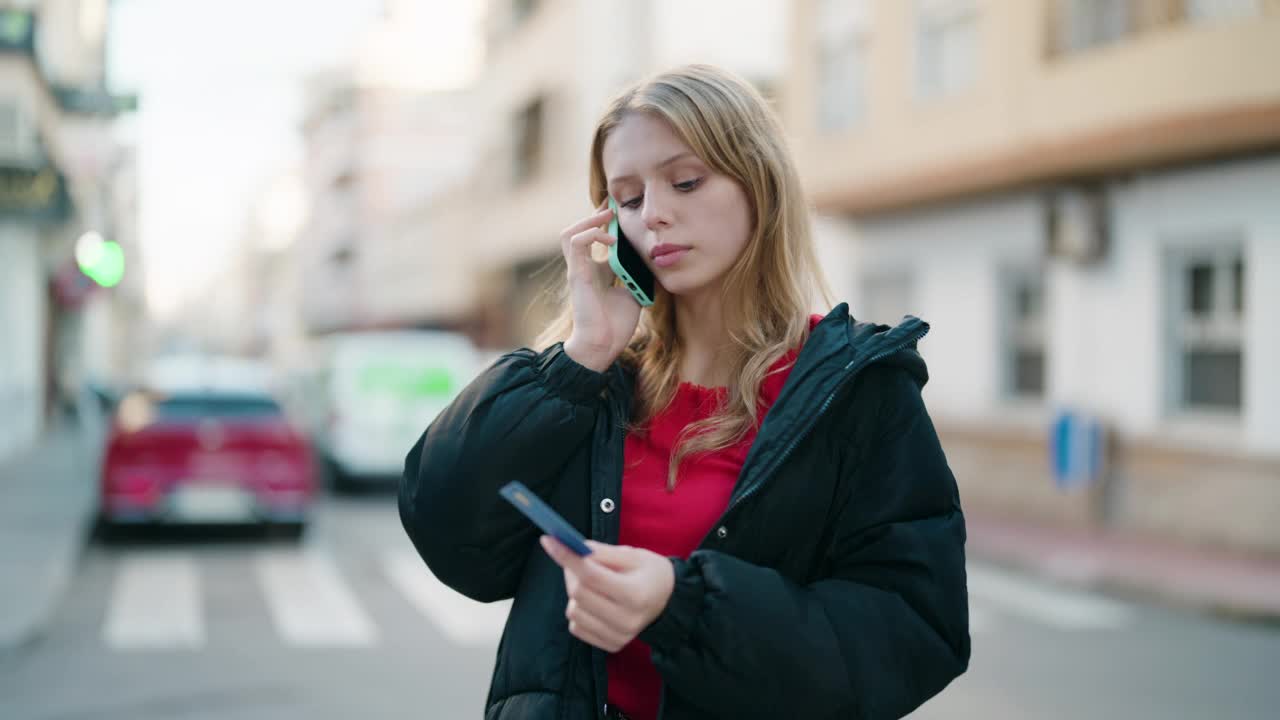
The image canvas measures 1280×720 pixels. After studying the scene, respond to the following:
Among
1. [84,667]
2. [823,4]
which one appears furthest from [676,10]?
[84,667]

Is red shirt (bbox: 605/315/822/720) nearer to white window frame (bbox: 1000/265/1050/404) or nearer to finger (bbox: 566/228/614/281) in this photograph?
finger (bbox: 566/228/614/281)

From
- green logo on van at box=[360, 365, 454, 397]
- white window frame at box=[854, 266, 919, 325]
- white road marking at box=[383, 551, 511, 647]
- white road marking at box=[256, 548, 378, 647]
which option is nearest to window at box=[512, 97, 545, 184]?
white window frame at box=[854, 266, 919, 325]

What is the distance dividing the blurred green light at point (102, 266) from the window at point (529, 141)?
18.7 metres

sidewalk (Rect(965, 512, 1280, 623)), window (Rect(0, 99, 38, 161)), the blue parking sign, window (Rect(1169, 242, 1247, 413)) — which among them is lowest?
sidewalk (Rect(965, 512, 1280, 623))

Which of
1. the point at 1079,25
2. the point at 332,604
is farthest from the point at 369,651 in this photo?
the point at 1079,25

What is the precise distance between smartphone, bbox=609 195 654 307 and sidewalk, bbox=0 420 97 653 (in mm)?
7055

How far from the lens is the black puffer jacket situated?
166 cm

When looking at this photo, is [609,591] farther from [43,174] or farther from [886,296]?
[43,174]

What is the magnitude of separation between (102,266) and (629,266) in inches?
422

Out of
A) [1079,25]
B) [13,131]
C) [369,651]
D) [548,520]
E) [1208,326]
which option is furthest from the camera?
[13,131]

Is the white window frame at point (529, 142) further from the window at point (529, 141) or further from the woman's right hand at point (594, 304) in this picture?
the woman's right hand at point (594, 304)

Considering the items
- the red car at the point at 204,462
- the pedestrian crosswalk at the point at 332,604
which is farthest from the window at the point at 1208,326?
the red car at the point at 204,462

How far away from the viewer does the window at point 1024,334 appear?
15.8 meters

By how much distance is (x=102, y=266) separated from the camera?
456 inches
